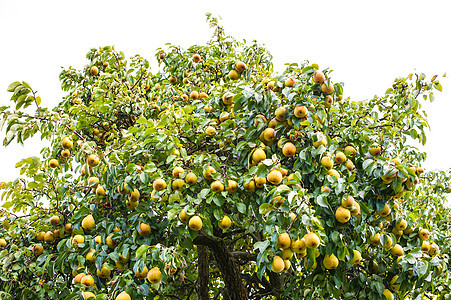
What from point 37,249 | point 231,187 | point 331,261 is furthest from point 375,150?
point 37,249

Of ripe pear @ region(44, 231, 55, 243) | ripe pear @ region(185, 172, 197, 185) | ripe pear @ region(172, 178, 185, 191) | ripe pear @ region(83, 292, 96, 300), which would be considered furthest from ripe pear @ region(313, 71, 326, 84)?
ripe pear @ region(44, 231, 55, 243)

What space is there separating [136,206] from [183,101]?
186cm

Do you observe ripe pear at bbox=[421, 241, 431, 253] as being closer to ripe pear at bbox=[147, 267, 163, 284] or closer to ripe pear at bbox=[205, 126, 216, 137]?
ripe pear at bbox=[205, 126, 216, 137]

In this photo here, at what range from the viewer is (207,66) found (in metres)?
5.36

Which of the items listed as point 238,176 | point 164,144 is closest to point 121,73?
point 164,144

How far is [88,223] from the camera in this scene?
10.1 feet

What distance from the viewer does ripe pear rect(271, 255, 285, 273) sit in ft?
7.92

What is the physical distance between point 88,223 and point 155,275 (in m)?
0.92

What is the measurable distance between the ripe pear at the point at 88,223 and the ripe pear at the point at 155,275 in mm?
845

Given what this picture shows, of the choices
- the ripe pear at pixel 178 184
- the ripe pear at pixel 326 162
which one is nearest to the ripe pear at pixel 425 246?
the ripe pear at pixel 326 162

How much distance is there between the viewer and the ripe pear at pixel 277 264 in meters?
2.41

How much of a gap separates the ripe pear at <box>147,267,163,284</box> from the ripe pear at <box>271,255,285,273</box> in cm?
81

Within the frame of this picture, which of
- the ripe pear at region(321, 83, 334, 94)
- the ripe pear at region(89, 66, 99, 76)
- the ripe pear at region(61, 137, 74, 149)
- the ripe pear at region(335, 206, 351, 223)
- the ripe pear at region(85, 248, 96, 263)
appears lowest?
the ripe pear at region(85, 248, 96, 263)

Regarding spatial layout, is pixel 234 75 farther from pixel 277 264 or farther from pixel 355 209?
pixel 277 264
